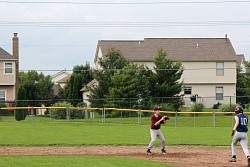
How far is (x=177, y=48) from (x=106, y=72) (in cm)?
1305

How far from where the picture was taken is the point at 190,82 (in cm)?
6744

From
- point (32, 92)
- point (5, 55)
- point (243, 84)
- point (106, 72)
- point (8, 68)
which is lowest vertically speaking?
point (32, 92)

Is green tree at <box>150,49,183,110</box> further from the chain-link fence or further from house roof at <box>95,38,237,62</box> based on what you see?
house roof at <box>95,38,237,62</box>

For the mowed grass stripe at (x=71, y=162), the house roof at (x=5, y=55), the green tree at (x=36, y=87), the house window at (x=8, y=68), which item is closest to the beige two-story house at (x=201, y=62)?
the green tree at (x=36, y=87)

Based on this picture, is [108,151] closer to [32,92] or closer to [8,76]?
[8,76]

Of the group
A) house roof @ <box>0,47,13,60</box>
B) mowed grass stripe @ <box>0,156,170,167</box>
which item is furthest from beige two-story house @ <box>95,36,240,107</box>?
mowed grass stripe @ <box>0,156,170,167</box>

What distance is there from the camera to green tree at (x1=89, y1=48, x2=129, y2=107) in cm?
5769

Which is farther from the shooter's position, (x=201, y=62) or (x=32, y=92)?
(x=32, y=92)

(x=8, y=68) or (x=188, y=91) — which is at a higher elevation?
(x=8, y=68)

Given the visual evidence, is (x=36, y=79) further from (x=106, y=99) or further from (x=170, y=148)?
(x=170, y=148)

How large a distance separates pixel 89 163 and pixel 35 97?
179ft

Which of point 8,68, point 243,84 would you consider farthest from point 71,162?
point 243,84

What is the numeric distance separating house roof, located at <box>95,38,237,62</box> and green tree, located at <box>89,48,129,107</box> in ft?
18.1

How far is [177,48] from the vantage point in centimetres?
6850
